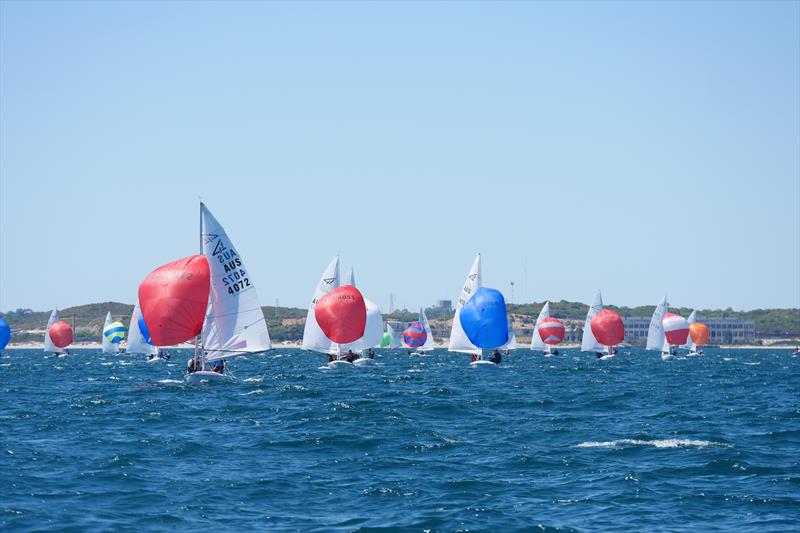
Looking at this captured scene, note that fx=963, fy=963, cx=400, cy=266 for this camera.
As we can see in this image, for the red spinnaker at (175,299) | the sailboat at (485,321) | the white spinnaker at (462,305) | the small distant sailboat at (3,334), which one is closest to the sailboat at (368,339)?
the white spinnaker at (462,305)

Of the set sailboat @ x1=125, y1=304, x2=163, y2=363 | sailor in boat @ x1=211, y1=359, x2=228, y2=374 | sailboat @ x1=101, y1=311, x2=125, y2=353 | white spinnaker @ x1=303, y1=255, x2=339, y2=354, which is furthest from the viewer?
sailboat @ x1=101, y1=311, x2=125, y2=353

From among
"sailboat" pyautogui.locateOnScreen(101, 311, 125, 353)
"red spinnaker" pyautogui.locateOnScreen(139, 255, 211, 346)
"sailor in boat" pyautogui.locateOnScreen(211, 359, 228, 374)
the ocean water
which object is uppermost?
"red spinnaker" pyautogui.locateOnScreen(139, 255, 211, 346)

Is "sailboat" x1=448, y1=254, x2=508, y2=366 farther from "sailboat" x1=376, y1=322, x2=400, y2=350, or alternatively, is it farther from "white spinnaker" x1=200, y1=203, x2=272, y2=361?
"sailboat" x1=376, y1=322, x2=400, y2=350

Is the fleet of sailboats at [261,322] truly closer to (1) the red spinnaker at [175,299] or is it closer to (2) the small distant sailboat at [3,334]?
(1) the red spinnaker at [175,299]

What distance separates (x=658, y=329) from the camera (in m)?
Answer: 133

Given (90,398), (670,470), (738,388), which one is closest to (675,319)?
(738,388)

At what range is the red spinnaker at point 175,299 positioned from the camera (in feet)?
159

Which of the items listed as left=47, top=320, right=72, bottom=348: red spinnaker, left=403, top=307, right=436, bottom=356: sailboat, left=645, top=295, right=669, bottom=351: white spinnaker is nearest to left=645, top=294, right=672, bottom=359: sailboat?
left=645, top=295, right=669, bottom=351: white spinnaker

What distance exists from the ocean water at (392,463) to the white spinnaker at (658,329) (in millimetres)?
86801

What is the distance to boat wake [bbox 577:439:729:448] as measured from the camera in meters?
29.2

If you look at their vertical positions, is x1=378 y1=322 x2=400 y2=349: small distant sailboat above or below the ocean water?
above

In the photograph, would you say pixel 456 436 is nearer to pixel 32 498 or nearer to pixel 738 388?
pixel 32 498

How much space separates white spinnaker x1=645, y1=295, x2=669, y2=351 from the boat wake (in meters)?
104

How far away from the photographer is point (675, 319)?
126 m
